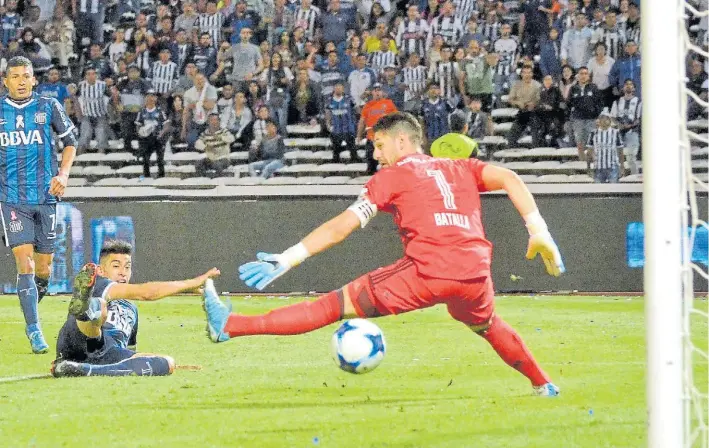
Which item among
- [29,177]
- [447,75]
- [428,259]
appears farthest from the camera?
[447,75]

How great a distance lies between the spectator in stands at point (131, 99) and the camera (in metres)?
18.5

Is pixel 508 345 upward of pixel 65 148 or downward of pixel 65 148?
downward

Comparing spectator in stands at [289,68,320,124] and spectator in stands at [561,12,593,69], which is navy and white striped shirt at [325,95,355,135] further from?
spectator in stands at [561,12,593,69]

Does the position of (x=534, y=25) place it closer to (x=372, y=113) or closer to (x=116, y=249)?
(x=372, y=113)

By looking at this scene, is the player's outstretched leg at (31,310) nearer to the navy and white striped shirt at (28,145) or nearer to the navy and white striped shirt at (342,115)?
the navy and white striped shirt at (28,145)

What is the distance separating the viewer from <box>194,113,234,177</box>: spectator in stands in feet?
59.4

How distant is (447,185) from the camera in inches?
265

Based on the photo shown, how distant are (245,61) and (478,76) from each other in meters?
3.56

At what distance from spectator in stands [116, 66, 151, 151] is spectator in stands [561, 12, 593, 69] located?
618cm

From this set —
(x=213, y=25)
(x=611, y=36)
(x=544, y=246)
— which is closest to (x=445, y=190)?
(x=544, y=246)

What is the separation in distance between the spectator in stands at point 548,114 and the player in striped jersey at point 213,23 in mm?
5104

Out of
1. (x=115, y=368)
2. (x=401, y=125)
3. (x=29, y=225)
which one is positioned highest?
(x=401, y=125)

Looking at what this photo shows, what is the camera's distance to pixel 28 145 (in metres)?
10.3

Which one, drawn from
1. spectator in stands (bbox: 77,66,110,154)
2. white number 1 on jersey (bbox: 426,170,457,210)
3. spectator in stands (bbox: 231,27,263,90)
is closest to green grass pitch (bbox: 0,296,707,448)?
white number 1 on jersey (bbox: 426,170,457,210)
